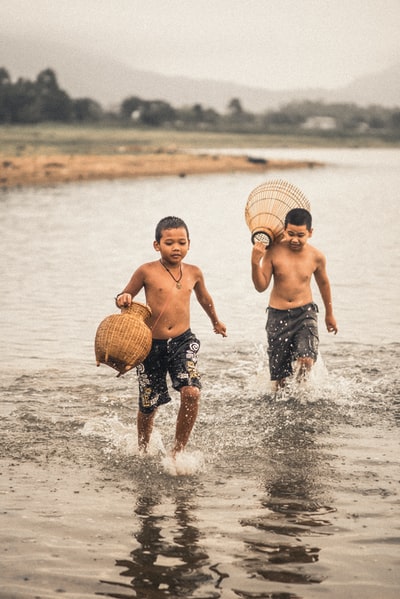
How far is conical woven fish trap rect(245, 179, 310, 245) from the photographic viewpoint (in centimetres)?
677

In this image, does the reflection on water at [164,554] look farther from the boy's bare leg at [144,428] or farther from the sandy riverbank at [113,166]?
the sandy riverbank at [113,166]

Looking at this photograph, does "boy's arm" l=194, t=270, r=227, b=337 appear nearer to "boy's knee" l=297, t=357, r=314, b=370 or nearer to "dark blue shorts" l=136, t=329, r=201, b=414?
"dark blue shorts" l=136, t=329, r=201, b=414

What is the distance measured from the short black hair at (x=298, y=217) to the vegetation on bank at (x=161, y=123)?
59.7 m

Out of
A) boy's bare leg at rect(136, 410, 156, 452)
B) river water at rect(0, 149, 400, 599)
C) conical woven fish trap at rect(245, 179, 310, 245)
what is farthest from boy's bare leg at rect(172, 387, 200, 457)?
conical woven fish trap at rect(245, 179, 310, 245)

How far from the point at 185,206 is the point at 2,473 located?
71.3ft

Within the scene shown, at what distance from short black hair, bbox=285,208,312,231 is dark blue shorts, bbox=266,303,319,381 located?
0.67 metres

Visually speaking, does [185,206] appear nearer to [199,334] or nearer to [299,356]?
[199,334]

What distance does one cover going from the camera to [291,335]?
6.89m

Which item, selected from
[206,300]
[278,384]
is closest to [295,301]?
[278,384]

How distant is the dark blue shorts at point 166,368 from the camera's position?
533cm

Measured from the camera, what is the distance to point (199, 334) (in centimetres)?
953

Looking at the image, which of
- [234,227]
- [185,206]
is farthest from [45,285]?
[185,206]

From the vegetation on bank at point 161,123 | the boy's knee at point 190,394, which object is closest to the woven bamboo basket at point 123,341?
the boy's knee at point 190,394

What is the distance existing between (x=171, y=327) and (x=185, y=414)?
505 mm
